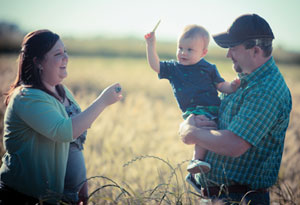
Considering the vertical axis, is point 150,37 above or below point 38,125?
above

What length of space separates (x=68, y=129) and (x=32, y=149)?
31 cm

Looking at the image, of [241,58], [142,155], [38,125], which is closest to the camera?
[38,125]

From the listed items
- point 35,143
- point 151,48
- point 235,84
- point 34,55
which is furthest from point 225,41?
point 35,143

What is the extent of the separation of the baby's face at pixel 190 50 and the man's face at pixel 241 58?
12.9 inches

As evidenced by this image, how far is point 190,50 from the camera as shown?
113 inches

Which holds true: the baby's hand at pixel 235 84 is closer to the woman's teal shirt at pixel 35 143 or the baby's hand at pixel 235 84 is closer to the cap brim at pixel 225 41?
the cap brim at pixel 225 41

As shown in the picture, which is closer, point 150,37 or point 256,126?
point 256,126

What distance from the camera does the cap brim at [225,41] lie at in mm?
2530

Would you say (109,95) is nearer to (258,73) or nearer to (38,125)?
(38,125)

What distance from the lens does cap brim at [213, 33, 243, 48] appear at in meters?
2.53

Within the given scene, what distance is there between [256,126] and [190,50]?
0.92m

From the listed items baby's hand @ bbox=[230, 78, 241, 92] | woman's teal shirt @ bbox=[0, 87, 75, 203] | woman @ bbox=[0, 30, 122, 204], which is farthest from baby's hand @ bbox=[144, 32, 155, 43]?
woman's teal shirt @ bbox=[0, 87, 75, 203]

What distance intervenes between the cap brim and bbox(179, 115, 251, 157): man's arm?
0.67m

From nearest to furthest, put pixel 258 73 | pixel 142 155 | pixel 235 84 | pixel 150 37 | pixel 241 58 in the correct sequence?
1. pixel 258 73
2. pixel 241 58
3. pixel 235 84
4. pixel 150 37
5. pixel 142 155
